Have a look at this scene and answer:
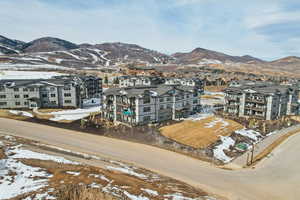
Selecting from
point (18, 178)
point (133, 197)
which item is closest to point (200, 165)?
point (133, 197)

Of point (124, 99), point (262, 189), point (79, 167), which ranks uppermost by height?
point (124, 99)

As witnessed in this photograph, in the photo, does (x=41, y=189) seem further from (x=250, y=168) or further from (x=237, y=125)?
(x=237, y=125)

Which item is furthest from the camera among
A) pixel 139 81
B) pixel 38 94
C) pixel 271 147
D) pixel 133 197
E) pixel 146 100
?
pixel 139 81

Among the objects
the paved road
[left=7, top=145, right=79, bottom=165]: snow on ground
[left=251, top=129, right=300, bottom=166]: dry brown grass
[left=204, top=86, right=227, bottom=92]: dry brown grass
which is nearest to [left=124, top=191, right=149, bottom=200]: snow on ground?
the paved road

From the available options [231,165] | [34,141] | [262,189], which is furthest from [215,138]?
[34,141]

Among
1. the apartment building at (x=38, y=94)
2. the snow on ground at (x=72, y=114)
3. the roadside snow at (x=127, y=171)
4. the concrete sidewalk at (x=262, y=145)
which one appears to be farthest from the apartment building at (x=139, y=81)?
the roadside snow at (x=127, y=171)

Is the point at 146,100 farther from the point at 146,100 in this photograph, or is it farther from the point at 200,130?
the point at 200,130

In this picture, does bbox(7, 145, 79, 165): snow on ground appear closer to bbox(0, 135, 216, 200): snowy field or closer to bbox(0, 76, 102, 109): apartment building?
bbox(0, 135, 216, 200): snowy field
